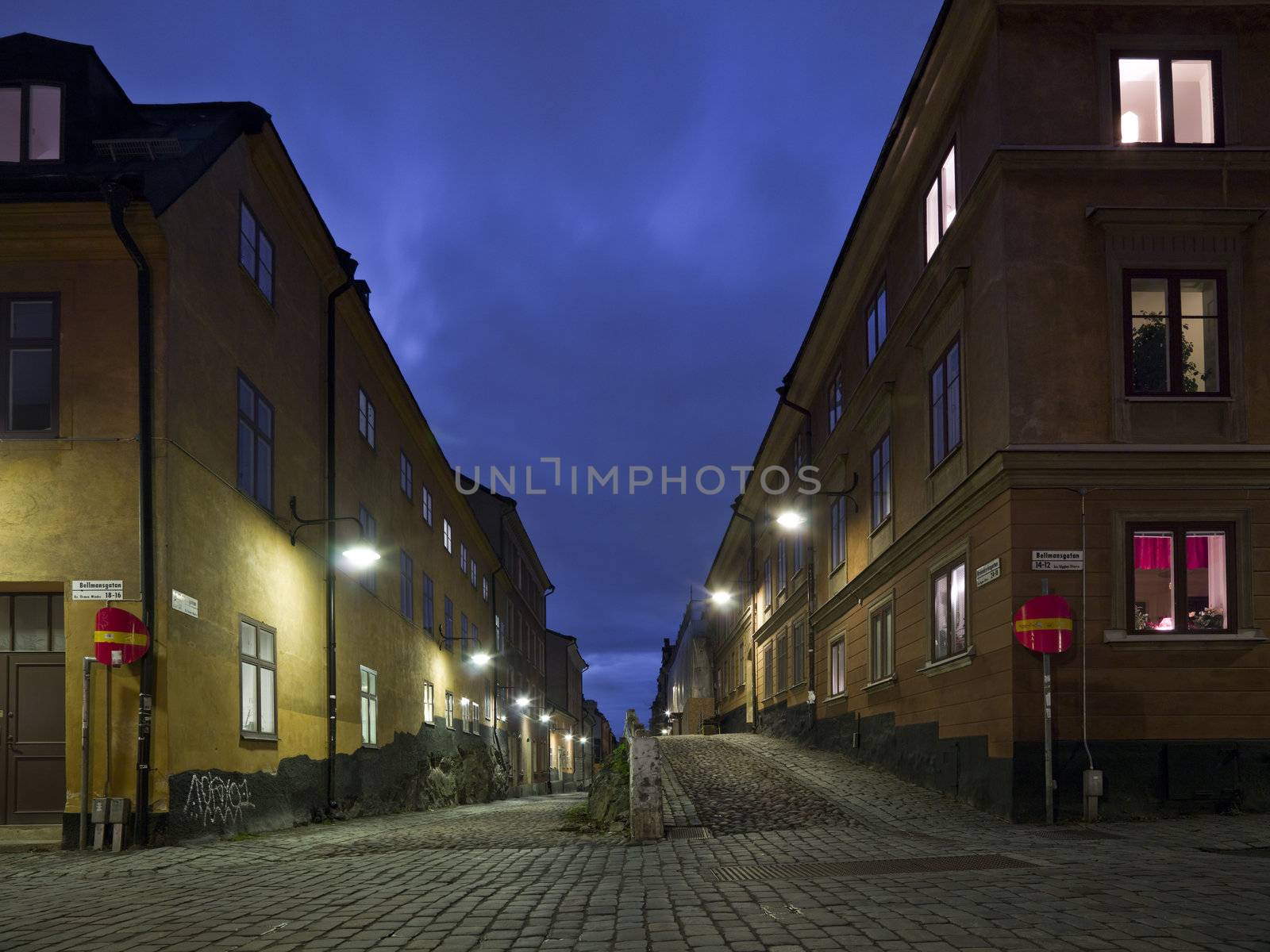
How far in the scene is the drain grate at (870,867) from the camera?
894 cm

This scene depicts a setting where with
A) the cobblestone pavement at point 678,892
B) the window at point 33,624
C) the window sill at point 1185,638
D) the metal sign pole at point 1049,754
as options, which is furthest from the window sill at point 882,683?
the window at point 33,624

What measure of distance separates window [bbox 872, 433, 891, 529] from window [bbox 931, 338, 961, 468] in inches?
113

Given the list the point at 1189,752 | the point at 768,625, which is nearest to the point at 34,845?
the point at 1189,752

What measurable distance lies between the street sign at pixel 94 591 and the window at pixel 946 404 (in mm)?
10707

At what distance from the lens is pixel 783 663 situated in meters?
32.2

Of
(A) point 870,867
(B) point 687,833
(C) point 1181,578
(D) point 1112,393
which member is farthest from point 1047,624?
(B) point 687,833

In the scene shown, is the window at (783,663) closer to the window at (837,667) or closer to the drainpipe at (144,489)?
the window at (837,667)

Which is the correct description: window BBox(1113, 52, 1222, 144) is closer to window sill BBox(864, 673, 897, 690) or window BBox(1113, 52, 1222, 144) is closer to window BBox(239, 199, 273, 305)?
window sill BBox(864, 673, 897, 690)

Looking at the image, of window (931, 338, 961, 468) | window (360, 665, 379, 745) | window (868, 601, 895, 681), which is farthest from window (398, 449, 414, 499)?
window (931, 338, 961, 468)

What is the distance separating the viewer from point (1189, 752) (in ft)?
41.7

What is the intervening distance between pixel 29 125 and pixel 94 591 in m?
6.01

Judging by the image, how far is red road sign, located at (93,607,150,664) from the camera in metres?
11.6

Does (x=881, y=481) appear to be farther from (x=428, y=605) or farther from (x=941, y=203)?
(x=428, y=605)

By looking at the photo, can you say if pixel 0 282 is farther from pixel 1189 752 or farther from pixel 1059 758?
pixel 1189 752
